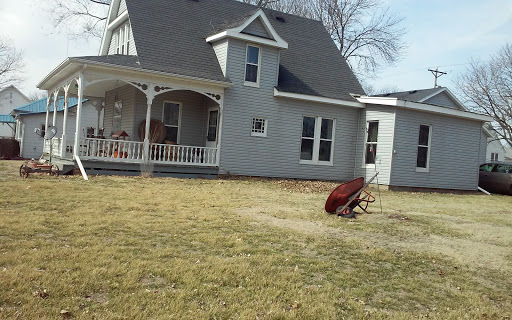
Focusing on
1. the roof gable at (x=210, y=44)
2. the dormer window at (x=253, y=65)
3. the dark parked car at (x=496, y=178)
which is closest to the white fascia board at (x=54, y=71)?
the roof gable at (x=210, y=44)

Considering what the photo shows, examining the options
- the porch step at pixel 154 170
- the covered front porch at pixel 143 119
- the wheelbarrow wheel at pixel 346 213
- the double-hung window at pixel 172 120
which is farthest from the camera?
the double-hung window at pixel 172 120

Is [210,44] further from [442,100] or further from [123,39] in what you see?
[442,100]

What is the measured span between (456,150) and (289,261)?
1564 cm

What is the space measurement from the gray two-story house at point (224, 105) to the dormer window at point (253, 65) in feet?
0.12

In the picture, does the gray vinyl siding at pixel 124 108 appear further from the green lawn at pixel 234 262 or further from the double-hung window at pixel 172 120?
the green lawn at pixel 234 262

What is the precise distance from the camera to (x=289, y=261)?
585 centimetres

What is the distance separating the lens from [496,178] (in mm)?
20984

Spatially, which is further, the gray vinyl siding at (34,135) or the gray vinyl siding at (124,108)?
the gray vinyl siding at (34,135)

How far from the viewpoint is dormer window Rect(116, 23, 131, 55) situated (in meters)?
18.8

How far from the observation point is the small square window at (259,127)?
17.7m

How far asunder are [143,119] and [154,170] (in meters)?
2.74

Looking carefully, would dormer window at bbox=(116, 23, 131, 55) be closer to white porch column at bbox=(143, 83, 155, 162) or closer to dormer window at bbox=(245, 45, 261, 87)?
white porch column at bbox=(143, 83, 155, 162)

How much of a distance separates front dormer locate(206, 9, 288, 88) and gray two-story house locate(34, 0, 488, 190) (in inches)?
1.5

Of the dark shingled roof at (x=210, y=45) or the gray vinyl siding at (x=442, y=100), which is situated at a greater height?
the dark shingled roof at (x=210, y=45)
